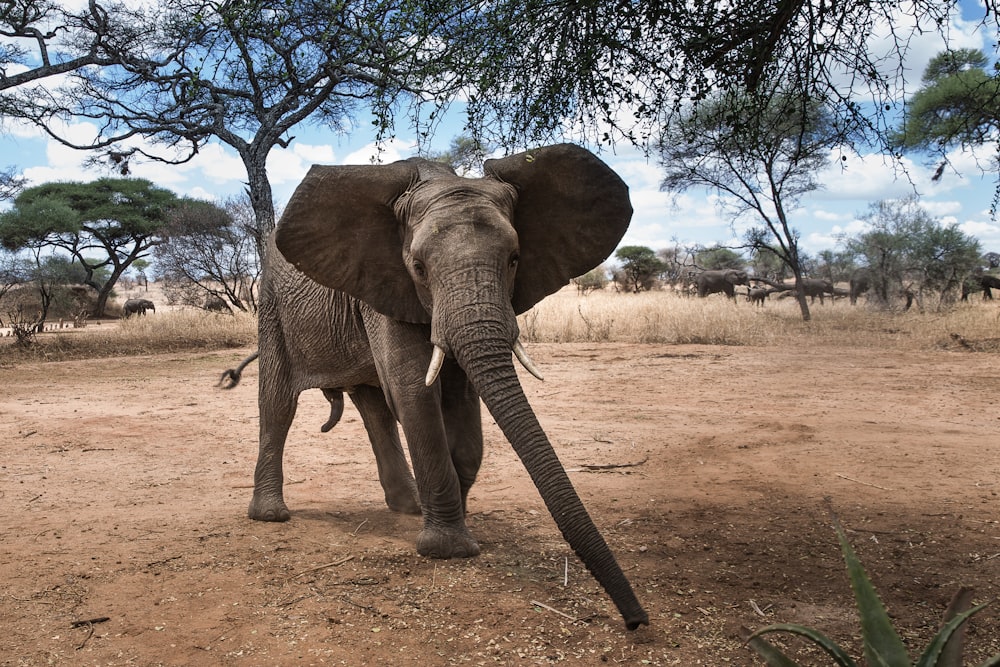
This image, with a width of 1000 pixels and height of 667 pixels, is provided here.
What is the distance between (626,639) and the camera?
3.16 metres

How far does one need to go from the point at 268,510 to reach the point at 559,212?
106 inches

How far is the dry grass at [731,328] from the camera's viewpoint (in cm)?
1410

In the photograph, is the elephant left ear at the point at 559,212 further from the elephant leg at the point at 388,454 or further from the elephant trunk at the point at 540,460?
the elephant leg at the point at 388,454

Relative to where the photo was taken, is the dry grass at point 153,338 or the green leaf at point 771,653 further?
the dry grass at point 153,338

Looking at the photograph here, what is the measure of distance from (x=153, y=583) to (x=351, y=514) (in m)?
1.58

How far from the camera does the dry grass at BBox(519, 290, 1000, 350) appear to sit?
14.1 meters

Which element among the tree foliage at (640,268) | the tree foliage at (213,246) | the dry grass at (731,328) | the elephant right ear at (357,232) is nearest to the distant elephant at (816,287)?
the tree foliage at (640,268)

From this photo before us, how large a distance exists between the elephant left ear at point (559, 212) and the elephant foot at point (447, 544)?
1229 mm

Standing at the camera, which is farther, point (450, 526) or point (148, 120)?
point (148, 120)

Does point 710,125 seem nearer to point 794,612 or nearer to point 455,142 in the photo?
point 794,612

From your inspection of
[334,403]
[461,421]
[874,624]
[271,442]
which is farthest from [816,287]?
[874,624]

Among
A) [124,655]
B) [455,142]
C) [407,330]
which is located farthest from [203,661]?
[455,142]

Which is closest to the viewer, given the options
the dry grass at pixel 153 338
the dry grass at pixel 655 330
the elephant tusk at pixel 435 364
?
the elephant tusk at pixel 435 364

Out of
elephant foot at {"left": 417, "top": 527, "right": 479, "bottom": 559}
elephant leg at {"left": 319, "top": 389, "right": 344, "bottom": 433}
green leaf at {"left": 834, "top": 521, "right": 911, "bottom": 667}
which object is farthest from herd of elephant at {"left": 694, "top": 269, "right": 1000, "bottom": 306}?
green leaf at {"left": 834, "top": 521, "right": 911, "bottom": 667}
